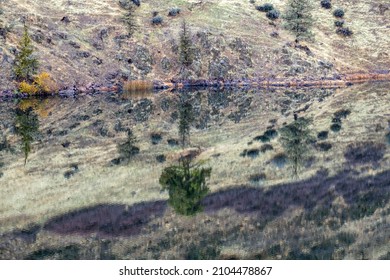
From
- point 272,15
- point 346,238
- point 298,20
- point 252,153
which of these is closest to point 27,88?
point 252,153

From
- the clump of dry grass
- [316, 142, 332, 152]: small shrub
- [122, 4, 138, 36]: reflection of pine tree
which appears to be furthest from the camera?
[122, 4, 138, 36]: reflection of pine tree

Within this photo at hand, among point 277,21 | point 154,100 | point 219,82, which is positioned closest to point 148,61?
point 219,82

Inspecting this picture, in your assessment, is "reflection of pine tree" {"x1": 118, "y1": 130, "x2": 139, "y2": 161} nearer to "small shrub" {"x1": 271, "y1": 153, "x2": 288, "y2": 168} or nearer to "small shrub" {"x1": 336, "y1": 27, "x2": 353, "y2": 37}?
"small shrub" {"x1": 271, "y1": 153, "x2": 288, "y2": 168}

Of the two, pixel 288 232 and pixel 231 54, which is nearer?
pixel 288 232

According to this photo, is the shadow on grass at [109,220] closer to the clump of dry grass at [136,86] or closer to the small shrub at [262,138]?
the small shrub at [262,138]

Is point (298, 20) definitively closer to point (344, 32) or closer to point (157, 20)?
point (344, 32)

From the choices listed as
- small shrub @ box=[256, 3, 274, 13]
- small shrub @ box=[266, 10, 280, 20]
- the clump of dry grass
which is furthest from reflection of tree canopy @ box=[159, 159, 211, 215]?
small shrub @ box=[256, 3, 274, 13]

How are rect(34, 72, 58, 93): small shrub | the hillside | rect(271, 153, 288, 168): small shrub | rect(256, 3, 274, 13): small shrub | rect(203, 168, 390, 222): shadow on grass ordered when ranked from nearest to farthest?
rect(203, 168, 390, 222): shadow on grass
rect(271, 153, 288, 168): small shrub
rect(34, 72, 58, 93): small shrub
the hillside
rect(256, 3, 274, 13): small shrub

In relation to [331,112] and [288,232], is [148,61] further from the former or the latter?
[288,232]
